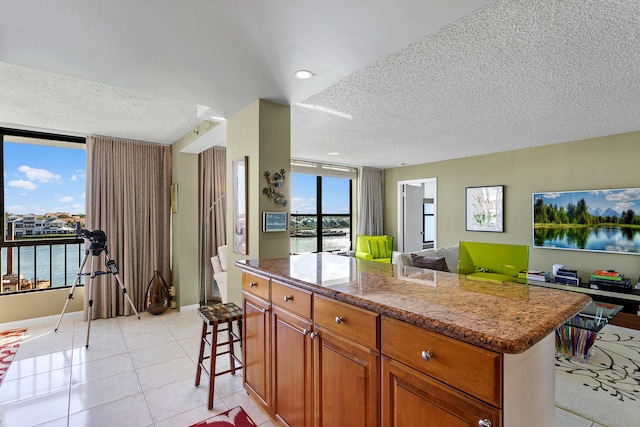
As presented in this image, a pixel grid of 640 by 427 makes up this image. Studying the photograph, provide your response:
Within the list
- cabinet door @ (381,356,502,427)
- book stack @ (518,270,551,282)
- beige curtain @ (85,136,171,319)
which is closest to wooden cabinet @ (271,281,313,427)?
cabinet door @ (381,356,502,427)

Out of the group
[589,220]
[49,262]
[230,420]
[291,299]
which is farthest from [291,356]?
[589,220]

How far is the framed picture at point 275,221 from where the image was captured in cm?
258

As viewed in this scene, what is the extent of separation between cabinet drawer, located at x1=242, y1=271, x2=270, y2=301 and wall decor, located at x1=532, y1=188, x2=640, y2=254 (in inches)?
182

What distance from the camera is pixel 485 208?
543 centimetres

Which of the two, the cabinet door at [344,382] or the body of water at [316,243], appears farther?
the body of water at [316,243]

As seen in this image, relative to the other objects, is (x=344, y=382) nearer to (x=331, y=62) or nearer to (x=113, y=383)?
(x=331, y=62)

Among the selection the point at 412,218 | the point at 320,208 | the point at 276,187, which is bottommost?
the point at 412,218

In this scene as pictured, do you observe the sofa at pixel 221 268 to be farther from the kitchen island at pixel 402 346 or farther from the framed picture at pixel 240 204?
the kitchen island at pixel 402 346

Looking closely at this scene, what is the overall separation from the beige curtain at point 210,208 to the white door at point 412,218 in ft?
13.0

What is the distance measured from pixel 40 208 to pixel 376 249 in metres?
5.06

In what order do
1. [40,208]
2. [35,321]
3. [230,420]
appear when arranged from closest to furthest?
[230,420] < [35,321] < [40,208]

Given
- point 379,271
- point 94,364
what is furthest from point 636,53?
point 94,364

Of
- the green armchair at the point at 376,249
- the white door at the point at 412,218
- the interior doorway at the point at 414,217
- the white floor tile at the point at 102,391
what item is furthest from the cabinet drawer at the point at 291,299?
the white door at the point at 412,218

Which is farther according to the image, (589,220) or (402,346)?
(589,220)
